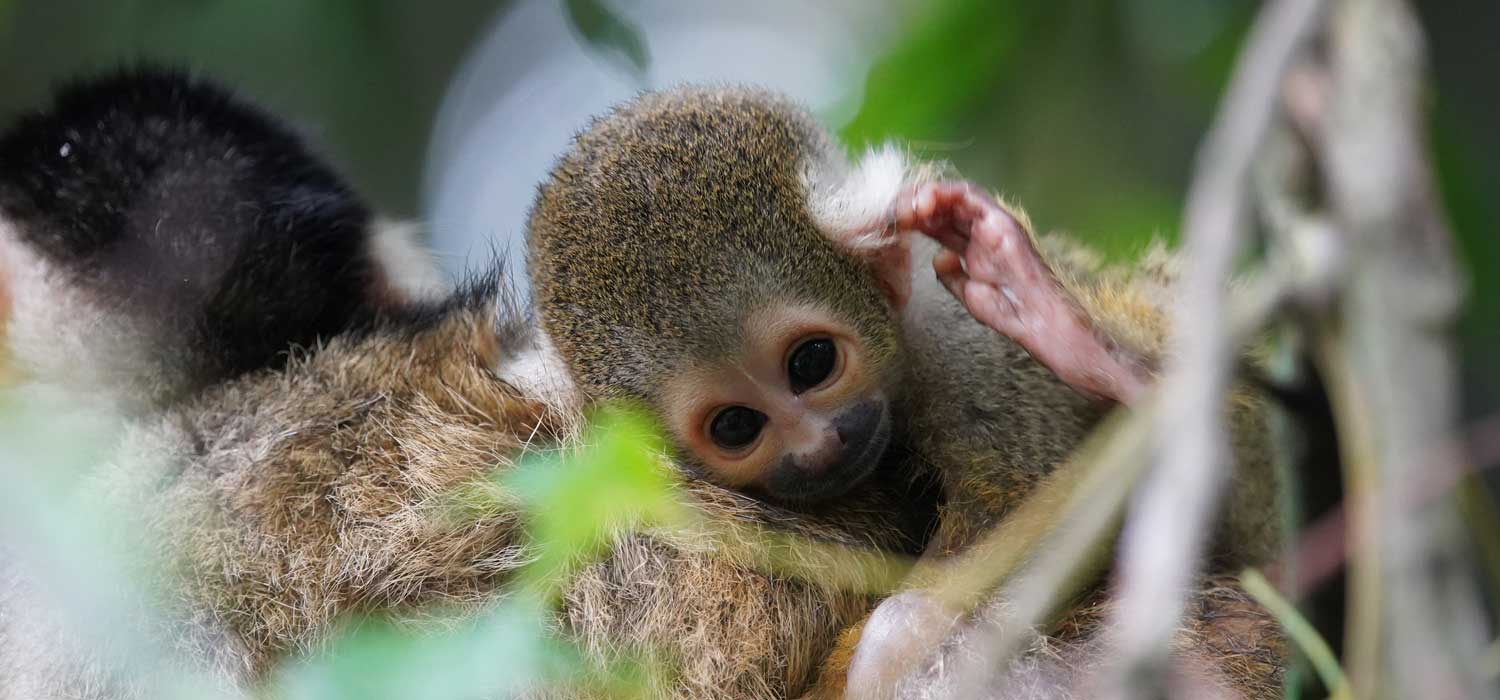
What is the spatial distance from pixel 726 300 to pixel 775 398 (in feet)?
0.60

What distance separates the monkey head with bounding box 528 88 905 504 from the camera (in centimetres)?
202

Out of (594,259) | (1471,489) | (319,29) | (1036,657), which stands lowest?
(1036,657)

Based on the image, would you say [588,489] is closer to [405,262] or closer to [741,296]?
[741,296]

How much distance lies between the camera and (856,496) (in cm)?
207

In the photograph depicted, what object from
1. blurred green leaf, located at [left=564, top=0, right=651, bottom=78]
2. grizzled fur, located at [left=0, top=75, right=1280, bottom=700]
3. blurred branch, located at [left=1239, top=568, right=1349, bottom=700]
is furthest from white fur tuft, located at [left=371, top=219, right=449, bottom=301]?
blurred branch, located at [left=1239, top=568, right=1349, bottom=700]

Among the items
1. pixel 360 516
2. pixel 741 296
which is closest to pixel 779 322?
pixel 741 296

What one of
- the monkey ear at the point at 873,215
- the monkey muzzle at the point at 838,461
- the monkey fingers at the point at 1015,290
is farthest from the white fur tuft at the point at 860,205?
the monkey muzzle at the point at 838,461

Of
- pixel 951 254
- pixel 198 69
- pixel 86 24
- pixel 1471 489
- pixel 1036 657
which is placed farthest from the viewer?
pixel 86 24

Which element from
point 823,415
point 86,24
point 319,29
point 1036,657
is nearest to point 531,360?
point 823,415

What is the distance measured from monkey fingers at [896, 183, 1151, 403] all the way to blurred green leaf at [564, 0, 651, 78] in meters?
0.67

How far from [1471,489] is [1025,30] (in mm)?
2369

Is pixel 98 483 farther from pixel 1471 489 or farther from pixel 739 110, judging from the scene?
pixel 1471 489

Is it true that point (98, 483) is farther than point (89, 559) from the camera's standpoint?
Yes

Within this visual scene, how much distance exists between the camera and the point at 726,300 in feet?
6.69
